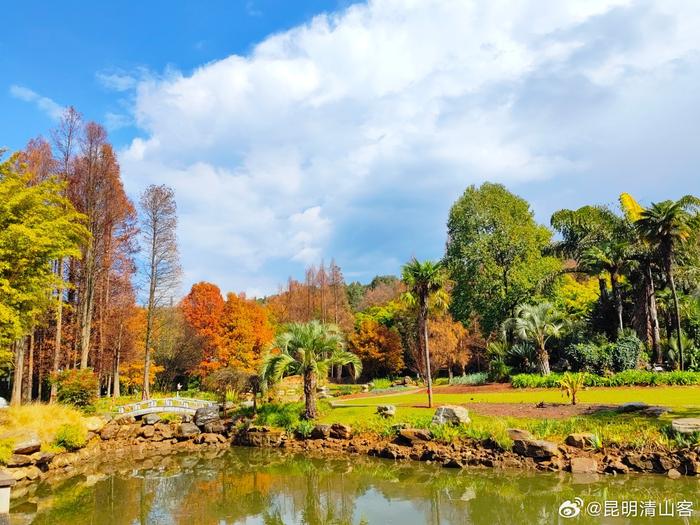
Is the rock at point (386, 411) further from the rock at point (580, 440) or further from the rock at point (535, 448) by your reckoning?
the rock at point (580, 440)

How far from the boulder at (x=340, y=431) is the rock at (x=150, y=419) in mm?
10201

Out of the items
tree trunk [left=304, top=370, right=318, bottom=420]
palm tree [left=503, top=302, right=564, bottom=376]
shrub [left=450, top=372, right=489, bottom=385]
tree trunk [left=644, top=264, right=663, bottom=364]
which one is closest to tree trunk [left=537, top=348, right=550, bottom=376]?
palm tree [left=503, top=302, right=564, bottom=376]

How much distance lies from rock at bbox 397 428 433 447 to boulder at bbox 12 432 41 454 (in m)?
13.5

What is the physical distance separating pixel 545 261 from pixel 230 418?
27640mm

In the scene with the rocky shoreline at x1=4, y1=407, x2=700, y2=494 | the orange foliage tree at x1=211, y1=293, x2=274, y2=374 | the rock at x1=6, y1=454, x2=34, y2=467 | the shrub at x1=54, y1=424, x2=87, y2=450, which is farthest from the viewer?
the orange foliage tree at x1=211, y1=293, x2=274, y2=374

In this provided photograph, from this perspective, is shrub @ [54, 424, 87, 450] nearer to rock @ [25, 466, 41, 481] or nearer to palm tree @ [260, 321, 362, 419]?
rock @ [25, 466, 41, 481]

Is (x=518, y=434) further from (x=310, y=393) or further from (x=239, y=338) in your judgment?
(x=239, y=338)

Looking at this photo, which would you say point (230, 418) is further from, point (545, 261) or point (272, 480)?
point (545, 261)

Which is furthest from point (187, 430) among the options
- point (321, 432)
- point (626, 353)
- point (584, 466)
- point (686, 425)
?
point (626, 353)

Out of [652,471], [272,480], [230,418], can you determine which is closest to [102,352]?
[230,418]

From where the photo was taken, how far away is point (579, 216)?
36.2 m

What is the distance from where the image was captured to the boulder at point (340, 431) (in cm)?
2053

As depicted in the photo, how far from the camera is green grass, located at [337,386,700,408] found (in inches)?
783

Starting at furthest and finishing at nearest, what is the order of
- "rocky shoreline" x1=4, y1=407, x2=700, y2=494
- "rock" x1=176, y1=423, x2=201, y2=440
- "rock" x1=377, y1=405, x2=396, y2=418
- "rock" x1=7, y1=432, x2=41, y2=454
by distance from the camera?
1. "rock" x1=176, y1=423, x2=201, y2=440
2. "rock" x1=377, y1=405, x2=396, y2=418
3. "rock" x1=7, y1=432, x2=41, y2=454
4. "rocky shoreline" x1=4, y1=407, x2=700, y2=494
